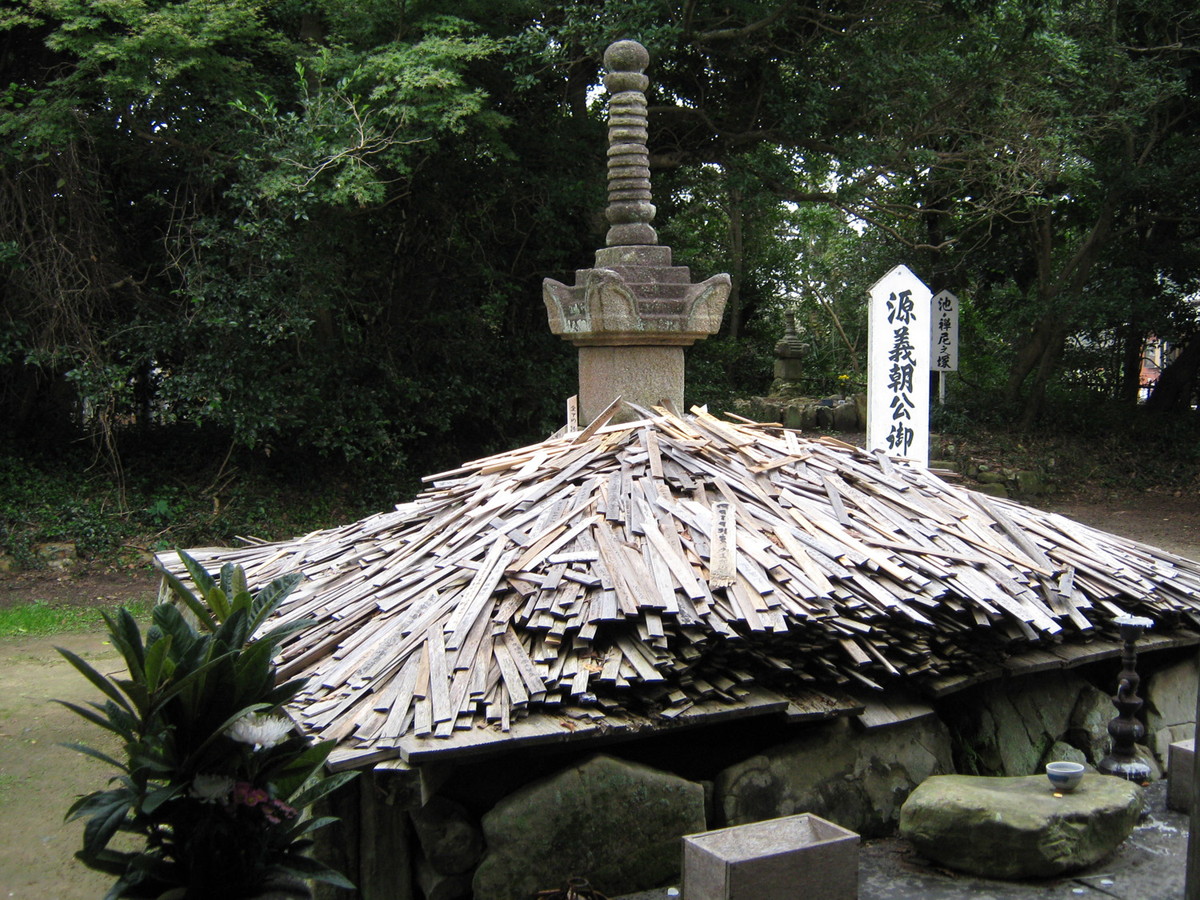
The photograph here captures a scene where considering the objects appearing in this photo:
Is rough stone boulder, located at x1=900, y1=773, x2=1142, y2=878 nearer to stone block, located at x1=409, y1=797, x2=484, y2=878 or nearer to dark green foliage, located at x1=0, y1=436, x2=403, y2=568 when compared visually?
stone block, located at x1=409, y1=797, x2=484, y2=878

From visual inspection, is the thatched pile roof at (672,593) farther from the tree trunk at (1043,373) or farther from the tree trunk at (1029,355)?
the tree trunk at (1029,355)

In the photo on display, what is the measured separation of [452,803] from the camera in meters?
3.52

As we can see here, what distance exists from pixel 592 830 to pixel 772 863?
0.68 m

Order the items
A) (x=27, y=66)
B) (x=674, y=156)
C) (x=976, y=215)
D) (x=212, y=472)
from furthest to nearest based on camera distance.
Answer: (x=976, y=215) → (x=674, y=156) → (x=212, y=472) → (x=27, y=66)

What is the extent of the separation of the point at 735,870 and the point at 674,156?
10.4 meters

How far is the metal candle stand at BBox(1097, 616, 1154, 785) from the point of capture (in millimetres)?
4113

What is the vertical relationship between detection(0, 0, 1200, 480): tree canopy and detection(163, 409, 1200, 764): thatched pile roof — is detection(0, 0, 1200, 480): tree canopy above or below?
above

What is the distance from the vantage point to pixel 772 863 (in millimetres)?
3049

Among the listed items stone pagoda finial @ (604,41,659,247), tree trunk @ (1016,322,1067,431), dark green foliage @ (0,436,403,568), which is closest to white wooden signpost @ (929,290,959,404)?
tree trunk @ (1016,322,1067,431)

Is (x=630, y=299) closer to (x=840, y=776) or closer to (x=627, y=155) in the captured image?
(x=627, y=155)

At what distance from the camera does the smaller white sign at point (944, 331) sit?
13.3 meters

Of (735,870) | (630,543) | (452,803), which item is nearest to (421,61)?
(630,543)

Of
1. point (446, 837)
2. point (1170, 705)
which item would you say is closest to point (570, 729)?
point (446, 837)

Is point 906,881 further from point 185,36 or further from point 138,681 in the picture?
point 185,36
